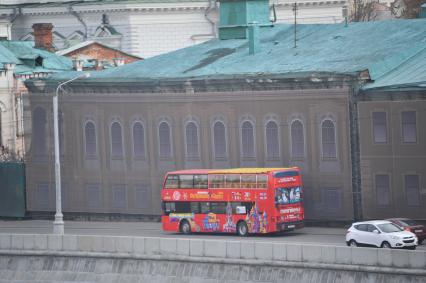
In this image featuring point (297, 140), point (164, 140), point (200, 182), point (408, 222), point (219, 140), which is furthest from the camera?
point (164, 140)

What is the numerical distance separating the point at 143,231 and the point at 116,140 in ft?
24.5

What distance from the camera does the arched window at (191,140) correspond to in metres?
86.1


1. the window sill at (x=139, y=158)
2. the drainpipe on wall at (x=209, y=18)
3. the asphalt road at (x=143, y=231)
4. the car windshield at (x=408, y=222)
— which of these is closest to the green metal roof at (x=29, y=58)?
the asphalt road at (x=143, y=231)

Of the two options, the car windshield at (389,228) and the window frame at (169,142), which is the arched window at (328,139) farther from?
the car windshield at (389,228)

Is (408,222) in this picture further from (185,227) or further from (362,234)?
(185,227)

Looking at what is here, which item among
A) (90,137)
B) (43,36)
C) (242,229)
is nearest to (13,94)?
(90,137)

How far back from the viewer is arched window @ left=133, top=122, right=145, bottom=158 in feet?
288

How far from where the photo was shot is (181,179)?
79438mm

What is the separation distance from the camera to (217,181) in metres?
78.0

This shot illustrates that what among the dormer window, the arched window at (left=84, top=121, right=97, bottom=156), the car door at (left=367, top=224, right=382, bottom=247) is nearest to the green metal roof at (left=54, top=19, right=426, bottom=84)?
the arched window at (left=84, top=121, right=97, bottom=156)

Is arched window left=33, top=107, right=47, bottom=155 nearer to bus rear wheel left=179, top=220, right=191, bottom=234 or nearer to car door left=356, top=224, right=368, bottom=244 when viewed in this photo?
bus rear wheel left=179, top=220, right=191, bottom=234

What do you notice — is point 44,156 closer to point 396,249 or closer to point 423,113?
point 423,113

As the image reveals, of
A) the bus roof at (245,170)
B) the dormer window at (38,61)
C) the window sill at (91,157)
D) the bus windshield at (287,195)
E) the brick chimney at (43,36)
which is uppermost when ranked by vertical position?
the brick chimney at (43,36)

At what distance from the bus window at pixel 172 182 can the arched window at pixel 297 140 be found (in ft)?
17.4
